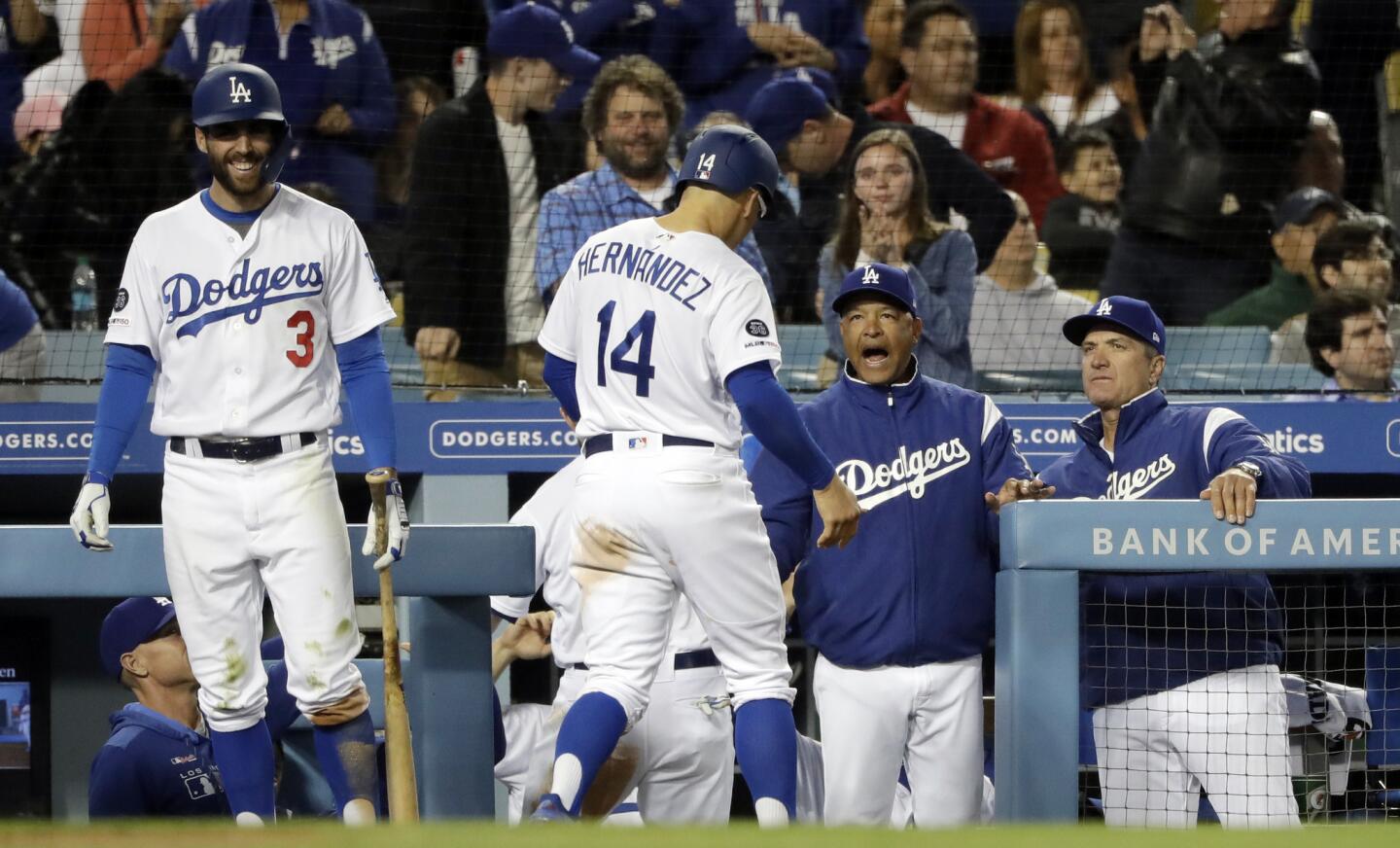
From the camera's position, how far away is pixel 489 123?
671cm

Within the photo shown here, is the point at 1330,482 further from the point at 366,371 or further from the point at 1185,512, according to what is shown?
the point at 366,371

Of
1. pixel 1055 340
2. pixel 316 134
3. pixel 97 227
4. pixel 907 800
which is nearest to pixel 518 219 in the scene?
pixel 316 134

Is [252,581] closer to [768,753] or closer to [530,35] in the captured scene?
[768,753]

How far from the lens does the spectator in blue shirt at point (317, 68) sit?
6.72 metres

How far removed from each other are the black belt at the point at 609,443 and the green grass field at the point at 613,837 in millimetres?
1802

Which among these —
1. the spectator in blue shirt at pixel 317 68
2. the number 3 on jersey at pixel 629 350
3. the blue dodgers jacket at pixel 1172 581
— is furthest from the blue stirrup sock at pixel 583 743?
the spectator in blue shirt at pixel 317 68

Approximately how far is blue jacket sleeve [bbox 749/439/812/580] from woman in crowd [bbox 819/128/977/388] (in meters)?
2.18

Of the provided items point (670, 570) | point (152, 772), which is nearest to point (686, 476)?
point (670, 570)

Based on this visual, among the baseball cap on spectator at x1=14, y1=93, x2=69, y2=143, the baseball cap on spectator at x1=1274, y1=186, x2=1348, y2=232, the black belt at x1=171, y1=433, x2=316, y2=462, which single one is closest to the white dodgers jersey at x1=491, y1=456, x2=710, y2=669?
the black belt at x1=171, y1=433, x2=316, y2=462

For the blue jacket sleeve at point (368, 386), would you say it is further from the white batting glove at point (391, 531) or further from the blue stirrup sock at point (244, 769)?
the blue stirrup sock at point (244, 769)

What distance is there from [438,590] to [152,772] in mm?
835

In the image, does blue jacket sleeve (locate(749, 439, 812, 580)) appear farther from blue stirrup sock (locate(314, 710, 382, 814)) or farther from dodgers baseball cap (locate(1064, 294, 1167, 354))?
blue stirrup sock (locate(314, 710, 382, 814))

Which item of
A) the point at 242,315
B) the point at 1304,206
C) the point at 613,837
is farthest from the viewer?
the point at 1304,206

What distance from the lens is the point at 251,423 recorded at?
134 inches
